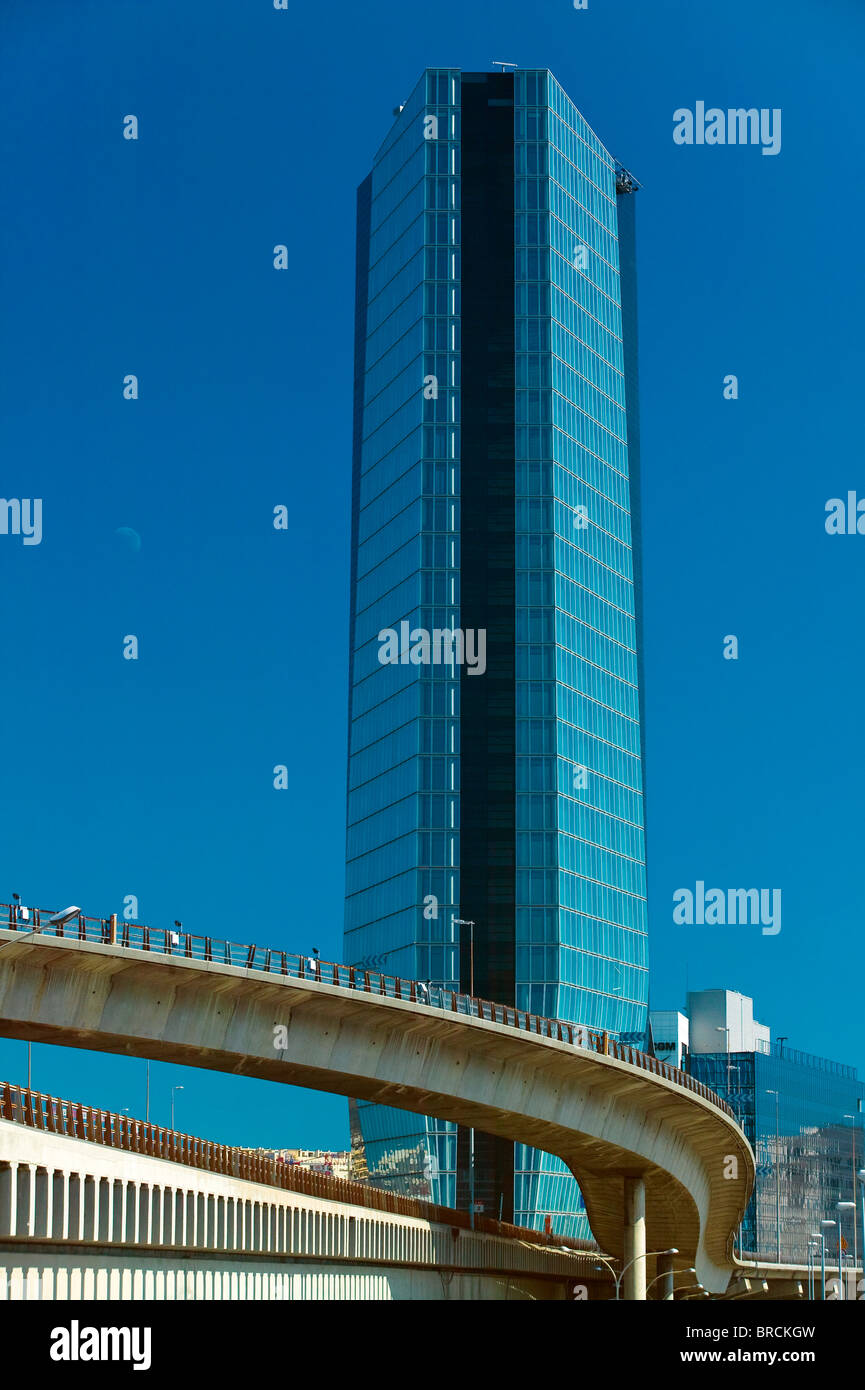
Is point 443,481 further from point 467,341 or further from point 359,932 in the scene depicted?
point 359,932

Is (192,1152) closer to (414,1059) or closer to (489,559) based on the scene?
(414,1059)

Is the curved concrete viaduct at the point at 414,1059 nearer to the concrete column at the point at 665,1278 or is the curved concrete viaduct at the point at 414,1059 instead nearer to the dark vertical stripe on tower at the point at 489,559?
the concrete column at the point at 665,1278

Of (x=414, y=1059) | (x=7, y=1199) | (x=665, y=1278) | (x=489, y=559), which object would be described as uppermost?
(x=489, y=559)

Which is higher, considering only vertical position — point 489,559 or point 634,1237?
point 489,559

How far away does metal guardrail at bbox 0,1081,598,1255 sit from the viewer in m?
48.6

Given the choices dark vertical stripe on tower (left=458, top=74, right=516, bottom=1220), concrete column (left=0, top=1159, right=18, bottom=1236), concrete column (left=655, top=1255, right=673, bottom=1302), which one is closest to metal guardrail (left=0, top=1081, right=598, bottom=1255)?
concrete column (left=0, top=1159, right=18, bottom=1236)

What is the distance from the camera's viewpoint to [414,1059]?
68.8 m

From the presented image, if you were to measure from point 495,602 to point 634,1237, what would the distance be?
8941 centimetres

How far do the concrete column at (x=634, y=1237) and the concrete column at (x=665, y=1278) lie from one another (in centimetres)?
623

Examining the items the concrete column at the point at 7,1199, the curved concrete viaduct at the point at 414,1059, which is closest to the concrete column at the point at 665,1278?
the curved concrete viaduct at the point at 414,1059

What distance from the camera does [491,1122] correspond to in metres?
75.6

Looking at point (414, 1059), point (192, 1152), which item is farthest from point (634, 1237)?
point (192, 1152)

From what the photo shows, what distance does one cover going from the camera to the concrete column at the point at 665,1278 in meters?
92.8

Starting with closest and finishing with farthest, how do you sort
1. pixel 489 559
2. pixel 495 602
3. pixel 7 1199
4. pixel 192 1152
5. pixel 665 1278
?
pixel 7 1199 → pixel 192 1152 → pixel 665 1278 → pixel 495 602 → pixel 489 559
